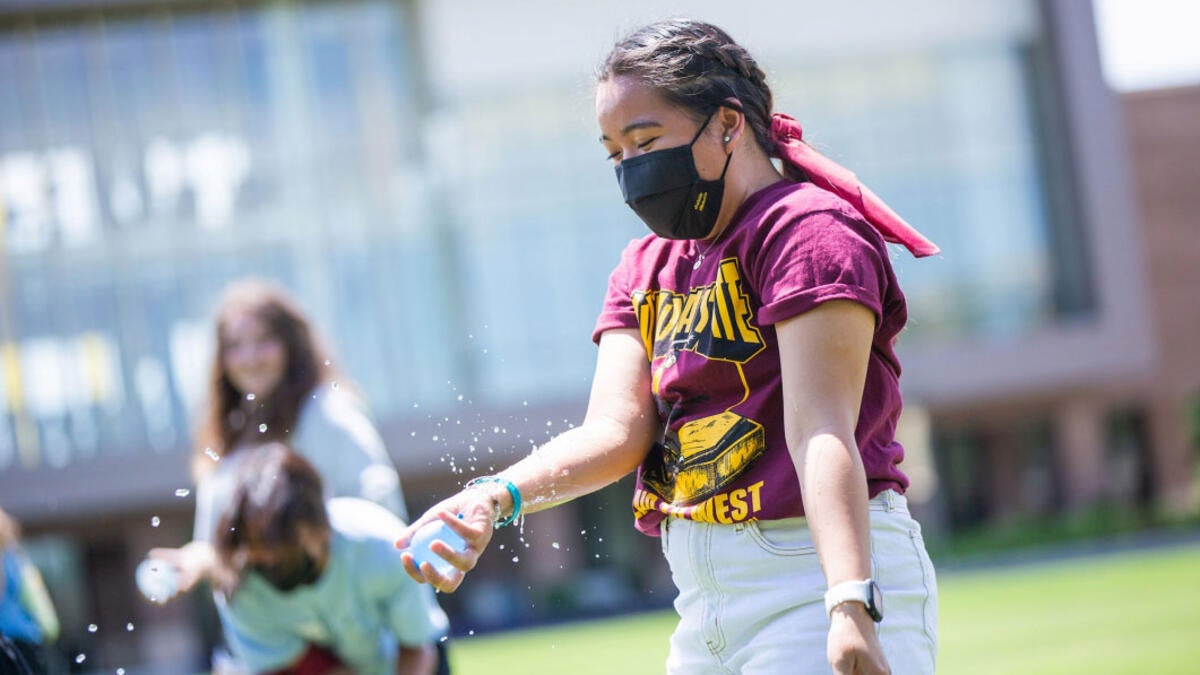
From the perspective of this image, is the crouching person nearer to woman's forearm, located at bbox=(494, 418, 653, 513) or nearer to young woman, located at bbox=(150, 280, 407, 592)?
young woman, located at bbox=(150, 280, 407, 592)

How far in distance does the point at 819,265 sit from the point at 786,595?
21.9 inches

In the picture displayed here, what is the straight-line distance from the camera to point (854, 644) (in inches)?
98.2

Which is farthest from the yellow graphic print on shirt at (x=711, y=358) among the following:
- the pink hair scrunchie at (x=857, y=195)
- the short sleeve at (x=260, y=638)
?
the short sleeve at (x=260, y=638)

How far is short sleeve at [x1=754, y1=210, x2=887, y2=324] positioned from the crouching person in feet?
6.46

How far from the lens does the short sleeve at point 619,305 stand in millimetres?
3072

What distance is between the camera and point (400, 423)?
3919 cm

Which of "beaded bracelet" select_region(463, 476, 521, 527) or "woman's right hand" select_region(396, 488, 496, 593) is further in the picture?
"beaded bracelet" select_region(463, 476, 521, 527)

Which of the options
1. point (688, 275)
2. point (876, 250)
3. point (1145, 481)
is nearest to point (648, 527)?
point (688, 275)

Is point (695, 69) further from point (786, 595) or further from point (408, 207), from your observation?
point (408, 207)

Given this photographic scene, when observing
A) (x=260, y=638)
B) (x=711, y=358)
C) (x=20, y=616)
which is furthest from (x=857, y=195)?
(x=20, y=616)

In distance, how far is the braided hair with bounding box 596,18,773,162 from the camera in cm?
281

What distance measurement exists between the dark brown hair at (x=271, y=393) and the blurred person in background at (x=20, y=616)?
2.00 feet

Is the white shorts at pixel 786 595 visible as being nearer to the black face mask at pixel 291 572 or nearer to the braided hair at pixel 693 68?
the braided hair at pixel 693 68

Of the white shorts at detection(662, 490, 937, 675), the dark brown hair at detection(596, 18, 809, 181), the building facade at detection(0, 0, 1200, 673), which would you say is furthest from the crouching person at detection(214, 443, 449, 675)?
the building facade at detection(0, 0, 1200, 673)
